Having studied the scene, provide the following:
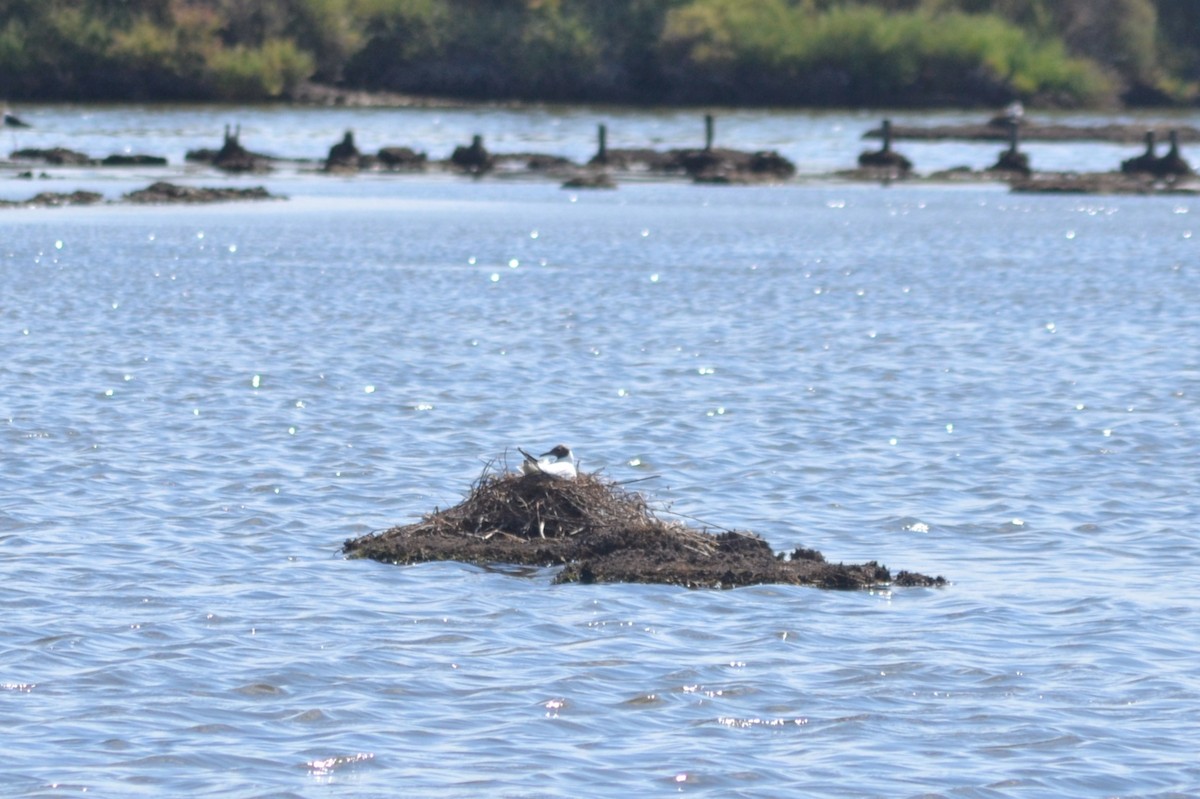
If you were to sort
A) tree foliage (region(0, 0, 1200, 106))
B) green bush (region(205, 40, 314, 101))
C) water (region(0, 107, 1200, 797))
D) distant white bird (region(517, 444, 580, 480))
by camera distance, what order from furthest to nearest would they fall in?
green bush (region(205, 40, 314, 101))
tree foliage (region(0, 0, 1200, 106))
distant white bird (region(517, 444, 580, 480))
water (region(0, 107, 1200, 797))

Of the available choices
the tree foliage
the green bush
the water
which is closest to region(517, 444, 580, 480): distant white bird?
the water

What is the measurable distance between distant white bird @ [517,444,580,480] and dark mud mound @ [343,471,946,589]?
48mm

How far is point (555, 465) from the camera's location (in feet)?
43.7

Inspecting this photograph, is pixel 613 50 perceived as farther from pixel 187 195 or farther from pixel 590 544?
pixel 590 544

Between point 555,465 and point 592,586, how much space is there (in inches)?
44.3

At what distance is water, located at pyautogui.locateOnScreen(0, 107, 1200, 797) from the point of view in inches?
373

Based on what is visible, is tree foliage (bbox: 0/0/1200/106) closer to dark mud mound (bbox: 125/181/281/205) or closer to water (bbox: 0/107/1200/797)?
dark mud mound (bbox: 125/181/281/205)

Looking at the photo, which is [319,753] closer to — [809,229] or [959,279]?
[959,279]

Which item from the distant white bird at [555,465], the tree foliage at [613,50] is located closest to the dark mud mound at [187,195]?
the distant white bird at [555,465]

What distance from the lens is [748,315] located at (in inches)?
1238

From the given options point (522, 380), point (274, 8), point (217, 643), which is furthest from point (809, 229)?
point (274, 8)

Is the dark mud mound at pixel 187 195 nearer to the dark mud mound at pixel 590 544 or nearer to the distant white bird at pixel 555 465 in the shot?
the dark mud mound at pixel 590 544

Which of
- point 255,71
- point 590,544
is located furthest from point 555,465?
point 255,71

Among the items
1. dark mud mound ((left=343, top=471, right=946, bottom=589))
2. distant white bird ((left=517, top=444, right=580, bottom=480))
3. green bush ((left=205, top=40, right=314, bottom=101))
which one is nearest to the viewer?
dark mud mound ((left=343, top=471, right=946, bottom=589))
